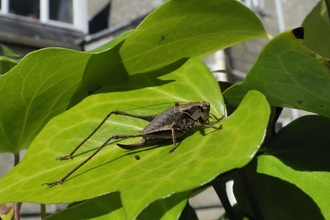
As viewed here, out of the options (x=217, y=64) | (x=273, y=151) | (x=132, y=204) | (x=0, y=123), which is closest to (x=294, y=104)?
(x=273, y=151)

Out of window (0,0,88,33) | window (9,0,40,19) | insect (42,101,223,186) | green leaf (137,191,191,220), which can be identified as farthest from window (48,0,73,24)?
green leaf (137,191,191,220)

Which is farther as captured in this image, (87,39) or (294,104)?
(87,39)

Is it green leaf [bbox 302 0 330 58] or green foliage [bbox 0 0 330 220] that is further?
green leaf [bbox 302 0 330 58]

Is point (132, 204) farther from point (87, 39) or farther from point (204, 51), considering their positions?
point (87, 39)

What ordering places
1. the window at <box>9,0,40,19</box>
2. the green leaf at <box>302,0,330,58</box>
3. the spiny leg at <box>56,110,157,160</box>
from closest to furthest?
the spiny leg at <box>56,110,157,160</box>, the green leaf at <box>302,0,330,58</box>, the window at <box>9,0,40,19</box>

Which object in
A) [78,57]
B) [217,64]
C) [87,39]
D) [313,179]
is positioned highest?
[87,39]

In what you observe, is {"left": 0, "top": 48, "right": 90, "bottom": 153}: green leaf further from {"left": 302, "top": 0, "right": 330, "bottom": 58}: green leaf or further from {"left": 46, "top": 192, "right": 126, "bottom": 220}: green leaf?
{"left": 302, "top": 0, "right": 330, "bottom": 58}: green leaf

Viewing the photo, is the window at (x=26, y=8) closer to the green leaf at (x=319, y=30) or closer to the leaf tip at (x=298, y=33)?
the green leaf at (x=319, y=30)

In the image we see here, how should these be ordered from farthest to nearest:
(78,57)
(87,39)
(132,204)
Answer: (87,39), (78,57), (132,204)
